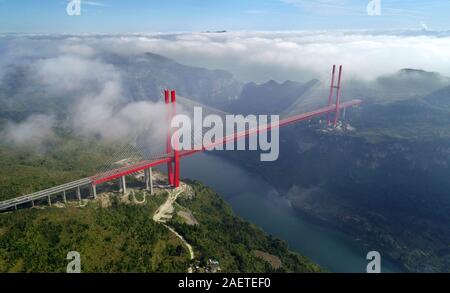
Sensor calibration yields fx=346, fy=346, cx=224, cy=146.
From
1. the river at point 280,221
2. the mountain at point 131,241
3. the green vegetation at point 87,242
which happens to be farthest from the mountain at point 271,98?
the green vegetation at point 87,242

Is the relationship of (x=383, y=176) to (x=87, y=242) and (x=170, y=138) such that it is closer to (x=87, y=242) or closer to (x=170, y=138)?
(x=170, y=138)

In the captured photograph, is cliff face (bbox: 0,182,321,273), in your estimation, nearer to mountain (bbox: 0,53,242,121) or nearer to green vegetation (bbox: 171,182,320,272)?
green vegetation (bbox: 171,182,320,272)

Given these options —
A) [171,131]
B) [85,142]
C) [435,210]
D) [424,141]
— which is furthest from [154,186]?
[424,141]

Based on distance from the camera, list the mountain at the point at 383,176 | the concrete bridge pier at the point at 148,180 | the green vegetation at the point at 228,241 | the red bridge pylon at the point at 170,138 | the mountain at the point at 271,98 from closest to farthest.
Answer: the green vegetation at the point at 228,241 → the concrete bridge pier at the point at 148,180 → the red bridge pylon at the point at 170,138 → the mountain at the point at 383,176 → the mountain at the point at 271,98

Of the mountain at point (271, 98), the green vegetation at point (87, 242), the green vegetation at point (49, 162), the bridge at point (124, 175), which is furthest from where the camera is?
the mountain at point (271, 98)

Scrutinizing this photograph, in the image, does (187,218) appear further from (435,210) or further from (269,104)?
(269,104)

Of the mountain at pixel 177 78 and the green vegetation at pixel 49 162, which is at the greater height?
the mountain at pixel 177 78

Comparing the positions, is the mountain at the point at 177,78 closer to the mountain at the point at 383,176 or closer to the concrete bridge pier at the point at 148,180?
the mountain at the point at 383,176

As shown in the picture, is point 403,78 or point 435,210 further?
point 403,78

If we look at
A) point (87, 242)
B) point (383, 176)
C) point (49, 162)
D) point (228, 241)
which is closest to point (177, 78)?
point (49, 162)
